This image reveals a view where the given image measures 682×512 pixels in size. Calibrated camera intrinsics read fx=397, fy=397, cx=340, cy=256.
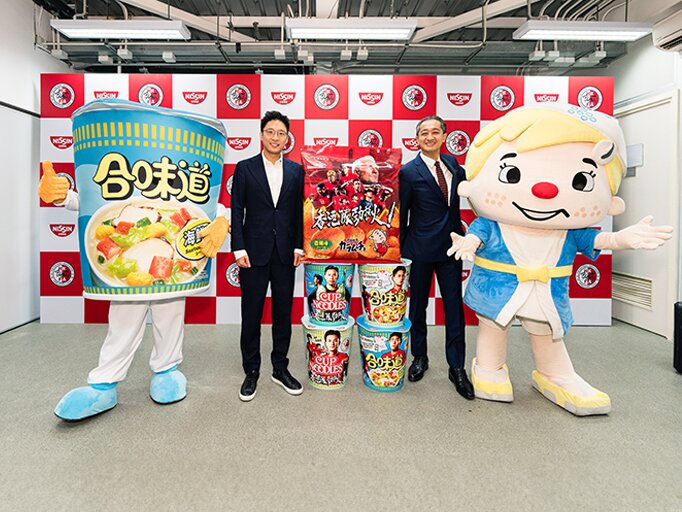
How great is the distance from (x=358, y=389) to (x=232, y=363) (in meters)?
0.89

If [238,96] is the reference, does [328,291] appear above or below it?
below

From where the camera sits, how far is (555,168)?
1.72 m

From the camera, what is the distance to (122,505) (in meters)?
1.28

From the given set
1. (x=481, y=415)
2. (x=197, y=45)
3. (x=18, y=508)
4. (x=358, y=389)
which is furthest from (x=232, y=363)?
(x=197, y=45)

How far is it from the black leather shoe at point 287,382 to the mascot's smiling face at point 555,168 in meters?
1.32

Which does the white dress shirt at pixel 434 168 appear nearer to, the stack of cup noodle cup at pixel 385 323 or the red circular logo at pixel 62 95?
the stack of cup noodle cup at pixel 385 323

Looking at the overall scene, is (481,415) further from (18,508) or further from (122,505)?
(18,508)

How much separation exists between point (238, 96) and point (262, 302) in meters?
2.12

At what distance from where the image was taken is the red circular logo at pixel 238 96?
11.0ft

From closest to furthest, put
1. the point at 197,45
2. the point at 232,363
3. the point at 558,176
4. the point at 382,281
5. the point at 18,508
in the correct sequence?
the point at 18,508, the point at 558,176, the point at 382,281, the point at 232,363, the point at 197,45

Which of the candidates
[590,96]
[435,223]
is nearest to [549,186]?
[435,223]

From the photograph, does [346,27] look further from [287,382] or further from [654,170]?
[654,170]

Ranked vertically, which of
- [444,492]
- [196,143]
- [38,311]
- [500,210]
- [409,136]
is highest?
[409,136]

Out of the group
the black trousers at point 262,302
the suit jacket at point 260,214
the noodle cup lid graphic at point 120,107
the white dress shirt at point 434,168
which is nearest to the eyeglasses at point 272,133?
the suit jacket at point 260,214
